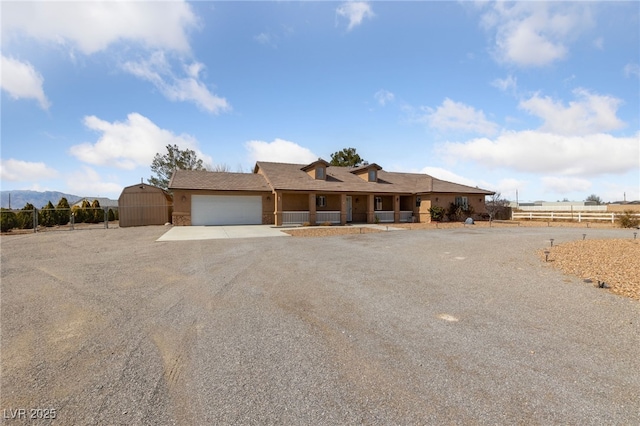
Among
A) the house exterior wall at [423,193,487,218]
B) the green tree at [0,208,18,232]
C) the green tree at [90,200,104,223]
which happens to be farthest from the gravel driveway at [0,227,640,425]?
the green tree at [90,200,104,223]

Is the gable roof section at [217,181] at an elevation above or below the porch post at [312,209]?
above

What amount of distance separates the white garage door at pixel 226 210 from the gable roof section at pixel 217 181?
75 centimetres

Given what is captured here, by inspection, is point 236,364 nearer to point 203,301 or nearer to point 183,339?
point 183,339

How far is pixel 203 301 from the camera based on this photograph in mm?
5352

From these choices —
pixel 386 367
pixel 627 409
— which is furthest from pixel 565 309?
pixel 386 367

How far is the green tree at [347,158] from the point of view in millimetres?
41250

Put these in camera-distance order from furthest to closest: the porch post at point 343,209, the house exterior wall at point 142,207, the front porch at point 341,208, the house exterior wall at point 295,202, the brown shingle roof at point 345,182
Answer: the house exterior wall at point 295,202 → the porch post at point 343,209 → the house exterior wall at point 142,207 → the brown shingle roof at point 345,182 → the front porch at point 341,208

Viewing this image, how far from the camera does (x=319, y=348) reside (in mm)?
3588

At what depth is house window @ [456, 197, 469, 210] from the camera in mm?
25609

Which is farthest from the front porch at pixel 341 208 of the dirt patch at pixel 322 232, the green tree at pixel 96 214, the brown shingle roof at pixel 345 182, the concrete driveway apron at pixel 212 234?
the green tree at pixel 96 214

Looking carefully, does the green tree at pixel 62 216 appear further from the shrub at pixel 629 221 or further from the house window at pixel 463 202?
the shrub at pixel 629 221

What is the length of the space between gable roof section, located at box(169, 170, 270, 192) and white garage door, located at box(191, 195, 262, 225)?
752 mm

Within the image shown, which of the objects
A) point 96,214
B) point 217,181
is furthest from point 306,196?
point 96,214

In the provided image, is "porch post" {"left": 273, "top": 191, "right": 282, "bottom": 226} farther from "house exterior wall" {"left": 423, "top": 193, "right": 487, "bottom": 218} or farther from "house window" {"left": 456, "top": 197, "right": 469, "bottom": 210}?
"house window" {"left": 456, "top": 197, "right": 469, "bottom": 210}
